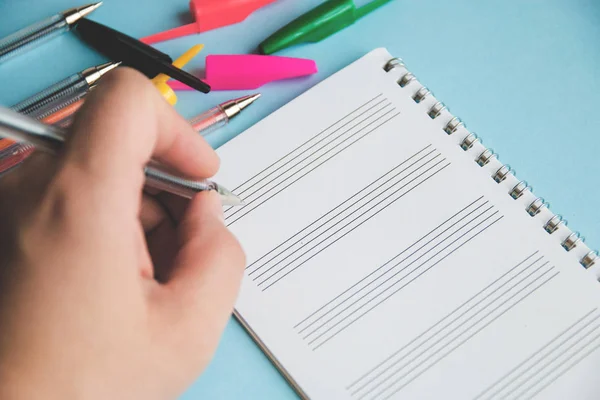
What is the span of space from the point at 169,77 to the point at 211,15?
0.29ft

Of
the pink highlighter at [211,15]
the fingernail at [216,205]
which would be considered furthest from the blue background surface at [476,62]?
the fingernail at [216,205]

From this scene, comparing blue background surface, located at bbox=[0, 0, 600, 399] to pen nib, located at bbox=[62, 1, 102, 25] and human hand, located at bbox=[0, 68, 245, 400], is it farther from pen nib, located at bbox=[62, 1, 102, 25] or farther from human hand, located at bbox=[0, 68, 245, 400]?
human hand, located at bbox=[0, 68, 245, 400]

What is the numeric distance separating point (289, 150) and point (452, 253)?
0.62 ft

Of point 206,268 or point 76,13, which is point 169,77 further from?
point 206,268

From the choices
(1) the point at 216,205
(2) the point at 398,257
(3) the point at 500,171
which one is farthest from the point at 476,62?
(1) the point at 216,205

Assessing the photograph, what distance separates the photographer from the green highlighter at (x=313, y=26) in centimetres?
67

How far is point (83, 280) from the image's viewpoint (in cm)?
37

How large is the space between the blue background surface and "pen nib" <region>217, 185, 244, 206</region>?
95 millimetres

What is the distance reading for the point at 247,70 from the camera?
65cm

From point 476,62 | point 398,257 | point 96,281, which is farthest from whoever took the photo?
point 476,62

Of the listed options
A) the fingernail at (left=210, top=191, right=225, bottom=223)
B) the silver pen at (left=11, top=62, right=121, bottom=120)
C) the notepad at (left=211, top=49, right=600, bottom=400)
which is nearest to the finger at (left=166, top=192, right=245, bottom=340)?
the fingernail at (left=210, top=191, right=225, bottom=223)

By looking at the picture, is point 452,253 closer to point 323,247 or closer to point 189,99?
point 323,247

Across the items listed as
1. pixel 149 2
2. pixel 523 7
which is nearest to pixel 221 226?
pixel 149 2

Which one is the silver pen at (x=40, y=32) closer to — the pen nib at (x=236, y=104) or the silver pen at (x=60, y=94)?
the silver pen at (x=60, y=94)
